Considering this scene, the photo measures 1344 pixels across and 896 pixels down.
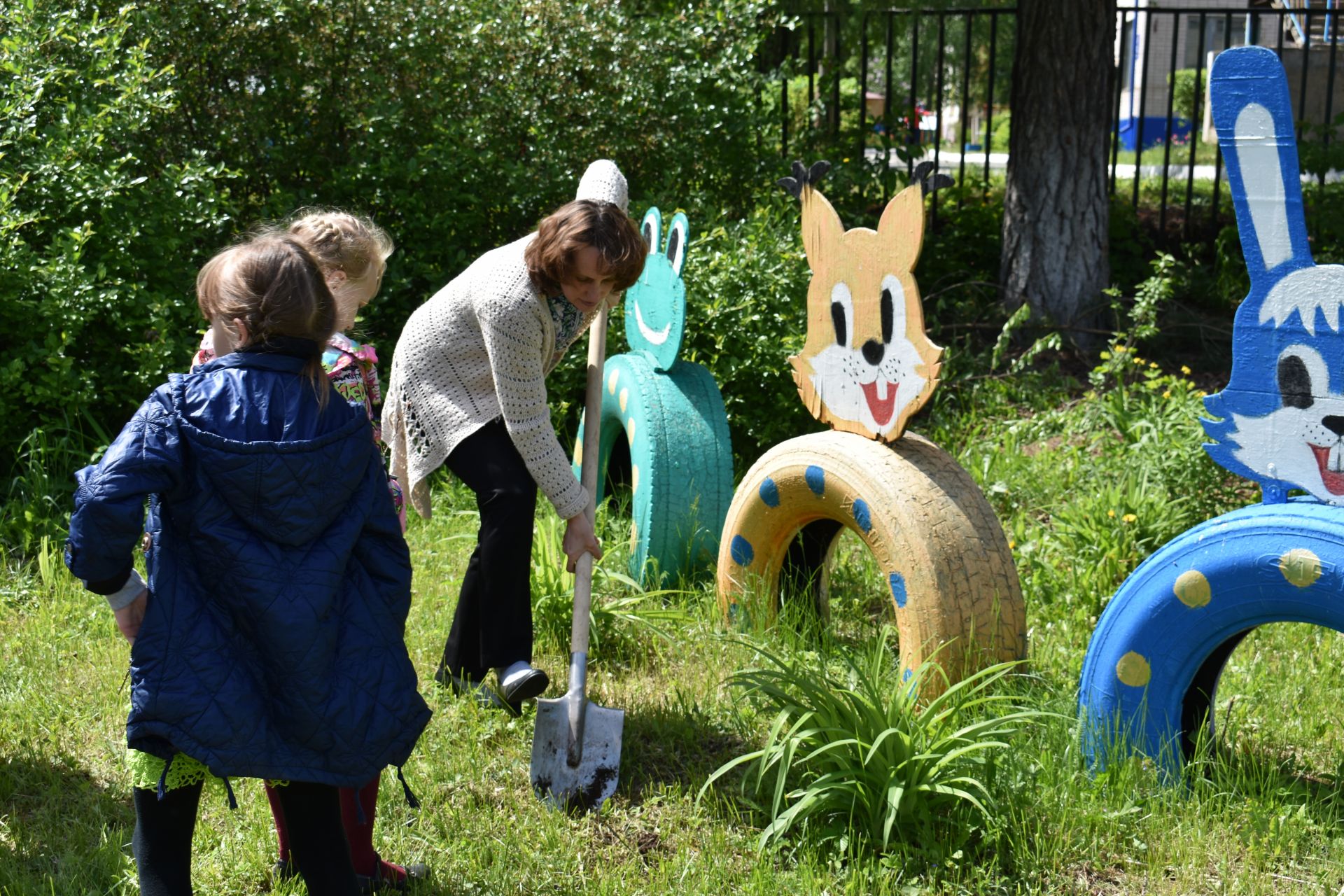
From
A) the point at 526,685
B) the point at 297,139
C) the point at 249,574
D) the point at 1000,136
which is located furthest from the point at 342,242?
the point at 1000,136

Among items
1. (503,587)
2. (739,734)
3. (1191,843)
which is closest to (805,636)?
(739,734)

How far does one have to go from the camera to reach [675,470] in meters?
4.22

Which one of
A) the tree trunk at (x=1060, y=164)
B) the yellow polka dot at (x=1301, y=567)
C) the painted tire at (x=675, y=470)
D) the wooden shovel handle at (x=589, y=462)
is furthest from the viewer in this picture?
the tree trunk at (x=1060, y=164)

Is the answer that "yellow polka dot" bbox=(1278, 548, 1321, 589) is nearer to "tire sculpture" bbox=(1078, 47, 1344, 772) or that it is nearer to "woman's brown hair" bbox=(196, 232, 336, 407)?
"tire sculpture" bbox=(1078, 47, 1344, 772)

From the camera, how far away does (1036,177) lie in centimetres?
642

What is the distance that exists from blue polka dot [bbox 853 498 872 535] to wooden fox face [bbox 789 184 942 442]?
20 cm

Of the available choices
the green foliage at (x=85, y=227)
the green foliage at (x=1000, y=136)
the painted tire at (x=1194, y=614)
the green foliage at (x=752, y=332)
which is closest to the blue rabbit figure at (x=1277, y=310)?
the painted tire at (x=1194, y=614)

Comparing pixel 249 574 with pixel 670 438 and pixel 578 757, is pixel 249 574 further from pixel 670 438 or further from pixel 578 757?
pixel 670 438

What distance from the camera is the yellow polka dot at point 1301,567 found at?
248cm

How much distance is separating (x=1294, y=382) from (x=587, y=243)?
1.60 meters

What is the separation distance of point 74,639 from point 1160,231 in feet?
22.1

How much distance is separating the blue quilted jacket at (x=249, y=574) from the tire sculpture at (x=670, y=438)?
2062 mm

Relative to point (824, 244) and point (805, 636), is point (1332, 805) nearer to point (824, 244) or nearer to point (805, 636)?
point (805, 636)

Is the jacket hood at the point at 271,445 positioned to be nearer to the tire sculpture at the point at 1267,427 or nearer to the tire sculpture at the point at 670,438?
the tire sculpture at the point at 1267,427
